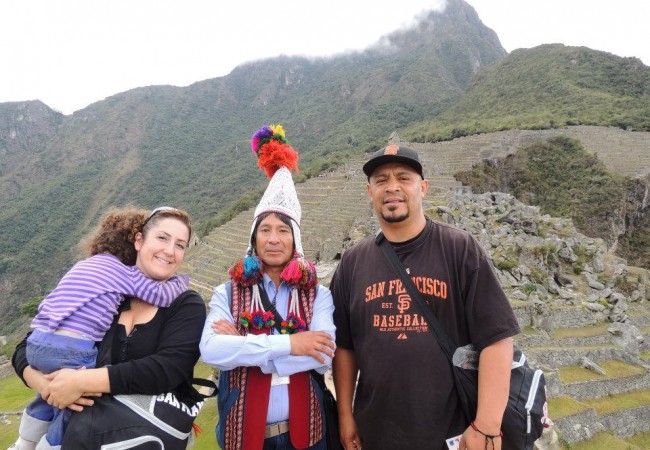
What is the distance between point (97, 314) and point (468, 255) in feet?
5.18

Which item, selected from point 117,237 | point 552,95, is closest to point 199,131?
point 552,95

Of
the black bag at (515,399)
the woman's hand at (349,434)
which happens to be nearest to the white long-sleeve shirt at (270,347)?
the woman's hand at (349,434)

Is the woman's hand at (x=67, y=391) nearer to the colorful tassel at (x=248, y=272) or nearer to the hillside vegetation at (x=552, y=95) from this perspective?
the colorful tassel at (x=248, y=272)

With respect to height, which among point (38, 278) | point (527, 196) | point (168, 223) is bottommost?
point (38, 278)

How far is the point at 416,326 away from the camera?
1.68m

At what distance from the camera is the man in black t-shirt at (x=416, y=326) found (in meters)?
1.57

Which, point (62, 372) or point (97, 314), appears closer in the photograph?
point (62, 372)

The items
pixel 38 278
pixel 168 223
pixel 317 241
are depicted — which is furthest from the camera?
pixel 38 278

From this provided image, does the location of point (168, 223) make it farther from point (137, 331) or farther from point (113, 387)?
point (113, 387)

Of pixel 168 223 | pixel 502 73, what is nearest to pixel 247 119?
pixel 502 73

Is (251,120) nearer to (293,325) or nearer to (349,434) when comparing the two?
(293,325)

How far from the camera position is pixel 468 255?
5.44ft

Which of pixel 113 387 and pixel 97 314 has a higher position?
pixel 97 314

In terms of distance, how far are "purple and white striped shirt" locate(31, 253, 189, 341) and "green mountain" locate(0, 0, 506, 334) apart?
28510 mm
